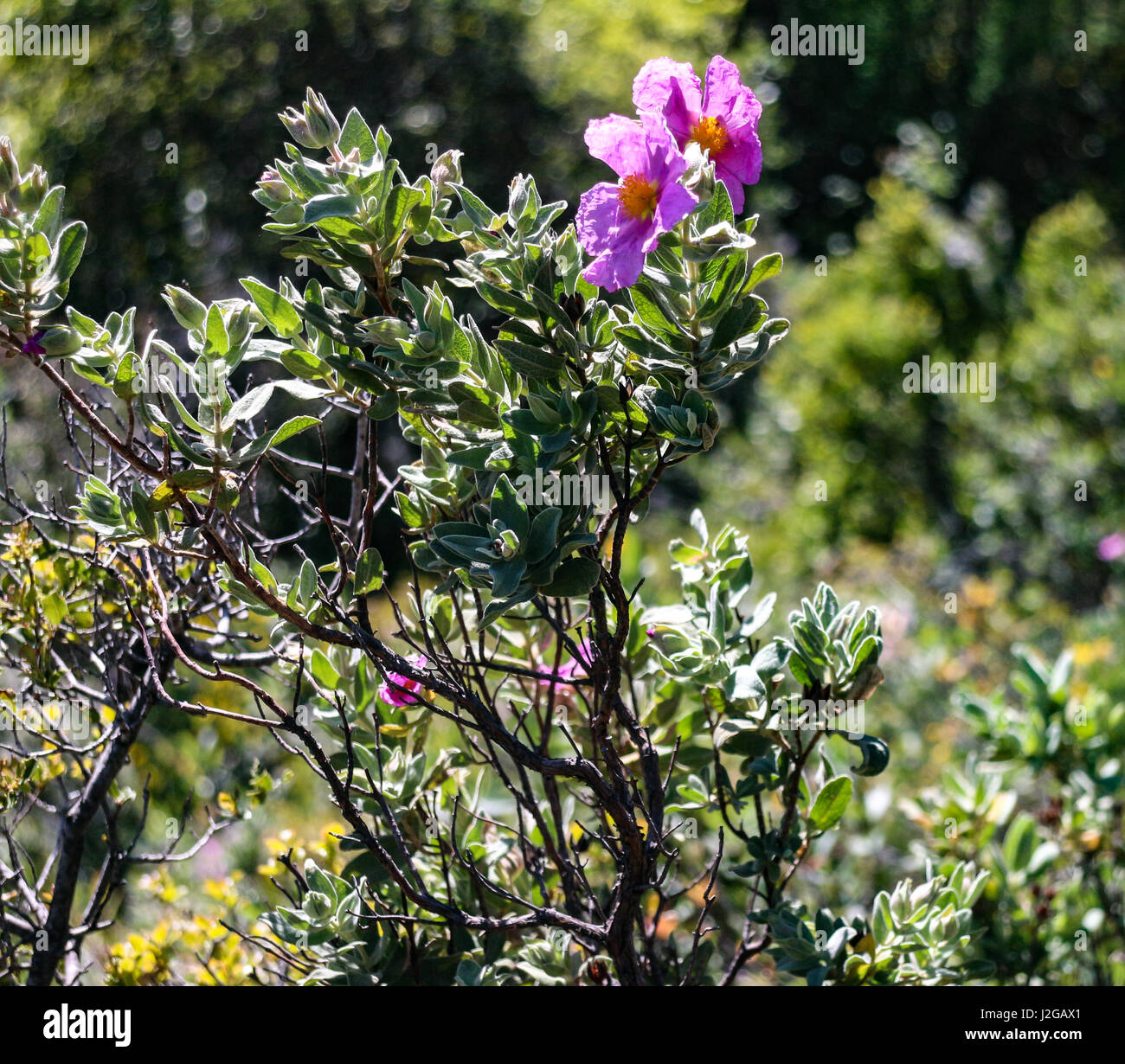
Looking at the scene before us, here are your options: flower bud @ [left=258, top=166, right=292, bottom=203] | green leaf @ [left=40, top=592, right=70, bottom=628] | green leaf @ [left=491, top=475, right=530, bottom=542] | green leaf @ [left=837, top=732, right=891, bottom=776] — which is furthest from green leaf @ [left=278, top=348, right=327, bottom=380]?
green leaf @ [left=837, top=732, right=891, bottom=776]

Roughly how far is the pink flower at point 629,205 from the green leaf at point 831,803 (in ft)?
2.37

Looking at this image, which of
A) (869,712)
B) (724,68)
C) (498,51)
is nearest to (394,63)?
(498,51)

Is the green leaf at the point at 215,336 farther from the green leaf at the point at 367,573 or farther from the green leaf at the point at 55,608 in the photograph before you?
the green leaf at the point at 55,608

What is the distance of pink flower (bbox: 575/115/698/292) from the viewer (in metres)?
1.00

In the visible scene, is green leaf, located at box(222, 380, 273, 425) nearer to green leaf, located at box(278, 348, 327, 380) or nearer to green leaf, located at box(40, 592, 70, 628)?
green leaf, located at box(278, 348, 327, 380)

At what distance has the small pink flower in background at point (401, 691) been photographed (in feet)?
4.11

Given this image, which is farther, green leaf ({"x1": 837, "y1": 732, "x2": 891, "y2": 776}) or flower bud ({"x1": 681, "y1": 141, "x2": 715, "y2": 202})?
green leaf ({"x1": 837, "y1": 732, "x2": 891, "y2": 776})

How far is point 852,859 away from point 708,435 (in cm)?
196

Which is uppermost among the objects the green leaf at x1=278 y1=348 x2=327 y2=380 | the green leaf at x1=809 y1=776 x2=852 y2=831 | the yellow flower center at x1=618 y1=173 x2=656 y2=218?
the yellow flower center at x1=618 y1=173 x2=656 y2=218

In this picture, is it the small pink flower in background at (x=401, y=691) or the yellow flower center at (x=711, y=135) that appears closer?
the yellow flower center at (x=711, y=135)

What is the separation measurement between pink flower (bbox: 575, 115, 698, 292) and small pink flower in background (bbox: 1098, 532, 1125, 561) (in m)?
4.12

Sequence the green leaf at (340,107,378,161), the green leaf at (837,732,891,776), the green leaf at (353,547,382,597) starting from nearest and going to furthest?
1. the green leaf at (340,107,378,161)
2. the green leaf at (353,547,382,597)
3. the green leaf at (837,732,891,776)

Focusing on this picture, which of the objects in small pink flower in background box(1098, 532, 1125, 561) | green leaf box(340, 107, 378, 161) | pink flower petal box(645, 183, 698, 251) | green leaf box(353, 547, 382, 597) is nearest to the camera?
pink flower petal box(645, 183, 698, 251)

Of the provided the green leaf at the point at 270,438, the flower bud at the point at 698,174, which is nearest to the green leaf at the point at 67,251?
the green leaf at the point at 270,438
